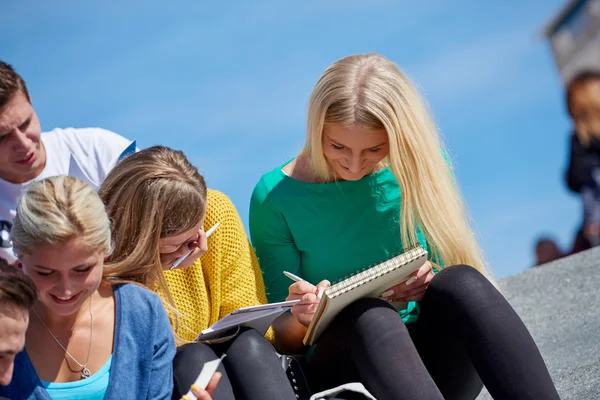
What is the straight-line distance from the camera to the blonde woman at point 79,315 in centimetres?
205

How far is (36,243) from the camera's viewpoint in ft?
6.71

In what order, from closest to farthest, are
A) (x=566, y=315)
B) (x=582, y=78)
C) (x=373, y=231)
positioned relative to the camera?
1. (x=373, y=231)
2. (x=566, y=315)
3. (x=582, y=78)

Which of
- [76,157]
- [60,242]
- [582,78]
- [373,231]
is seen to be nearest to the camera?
[60,242]

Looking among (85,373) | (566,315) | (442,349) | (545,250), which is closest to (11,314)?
(85,373)

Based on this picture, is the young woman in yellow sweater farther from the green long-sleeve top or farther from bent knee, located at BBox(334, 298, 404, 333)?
bent knee, located at BBox(334, 298, 404, 333)

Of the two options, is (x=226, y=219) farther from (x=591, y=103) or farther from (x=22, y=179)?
(x=591, y=103)

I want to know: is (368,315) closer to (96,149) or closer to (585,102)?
(96,149)

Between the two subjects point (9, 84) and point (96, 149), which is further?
point (96, 149)

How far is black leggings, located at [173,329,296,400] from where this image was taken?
2.20 metres

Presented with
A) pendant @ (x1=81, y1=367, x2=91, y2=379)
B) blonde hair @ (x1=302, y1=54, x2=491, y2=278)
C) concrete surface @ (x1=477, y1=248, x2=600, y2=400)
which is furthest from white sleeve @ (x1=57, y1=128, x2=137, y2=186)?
concrete surface @ (x1=477, y1=248, x2=600, y2=400)

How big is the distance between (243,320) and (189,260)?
0.31 meters

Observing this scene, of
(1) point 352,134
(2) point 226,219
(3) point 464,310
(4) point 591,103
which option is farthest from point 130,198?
(4) point 591,103

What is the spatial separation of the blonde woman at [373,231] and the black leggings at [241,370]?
22 cm

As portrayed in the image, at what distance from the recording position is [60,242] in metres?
2.04
